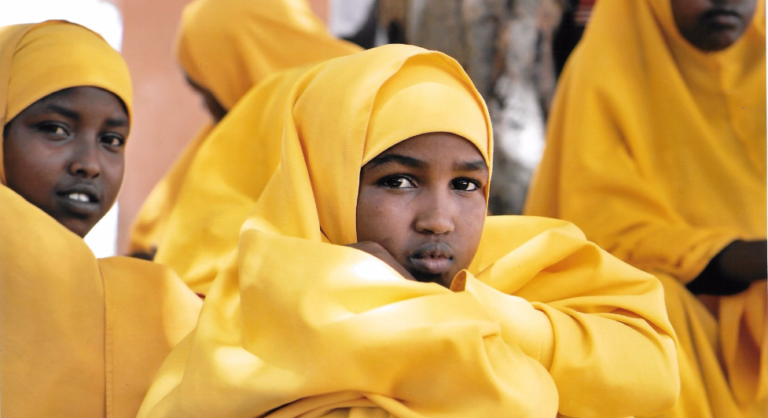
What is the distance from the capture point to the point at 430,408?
162 cm

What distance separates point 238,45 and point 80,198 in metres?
1.69

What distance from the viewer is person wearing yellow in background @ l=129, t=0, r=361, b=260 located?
3.87m

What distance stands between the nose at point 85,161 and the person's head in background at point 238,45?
1585 millimetres

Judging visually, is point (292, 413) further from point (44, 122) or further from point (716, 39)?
point (716, 39)

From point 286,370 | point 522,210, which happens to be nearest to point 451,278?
point 286,370

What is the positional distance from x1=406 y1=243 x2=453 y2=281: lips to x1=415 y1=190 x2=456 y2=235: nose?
28 millimetres

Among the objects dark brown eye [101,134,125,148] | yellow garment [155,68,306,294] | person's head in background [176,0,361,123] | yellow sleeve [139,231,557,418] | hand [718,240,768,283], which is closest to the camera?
yellow sleeve [139,231,557,418]

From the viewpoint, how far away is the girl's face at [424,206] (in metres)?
1.82

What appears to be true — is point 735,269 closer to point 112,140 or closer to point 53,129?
point 112,140

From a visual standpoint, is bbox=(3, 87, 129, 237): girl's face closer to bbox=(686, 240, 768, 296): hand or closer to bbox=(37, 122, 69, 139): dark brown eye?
bbox=(37, 122, 69, 139): dark brown eye

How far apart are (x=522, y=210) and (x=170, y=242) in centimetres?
146

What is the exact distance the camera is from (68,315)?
6.56 ft

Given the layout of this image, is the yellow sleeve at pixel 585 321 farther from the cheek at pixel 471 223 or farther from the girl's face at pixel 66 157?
the girl's face at pixel 66 157

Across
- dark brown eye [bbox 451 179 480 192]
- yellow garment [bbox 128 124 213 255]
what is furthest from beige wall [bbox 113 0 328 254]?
dark brown eye [bbox 451 179 480 192]
